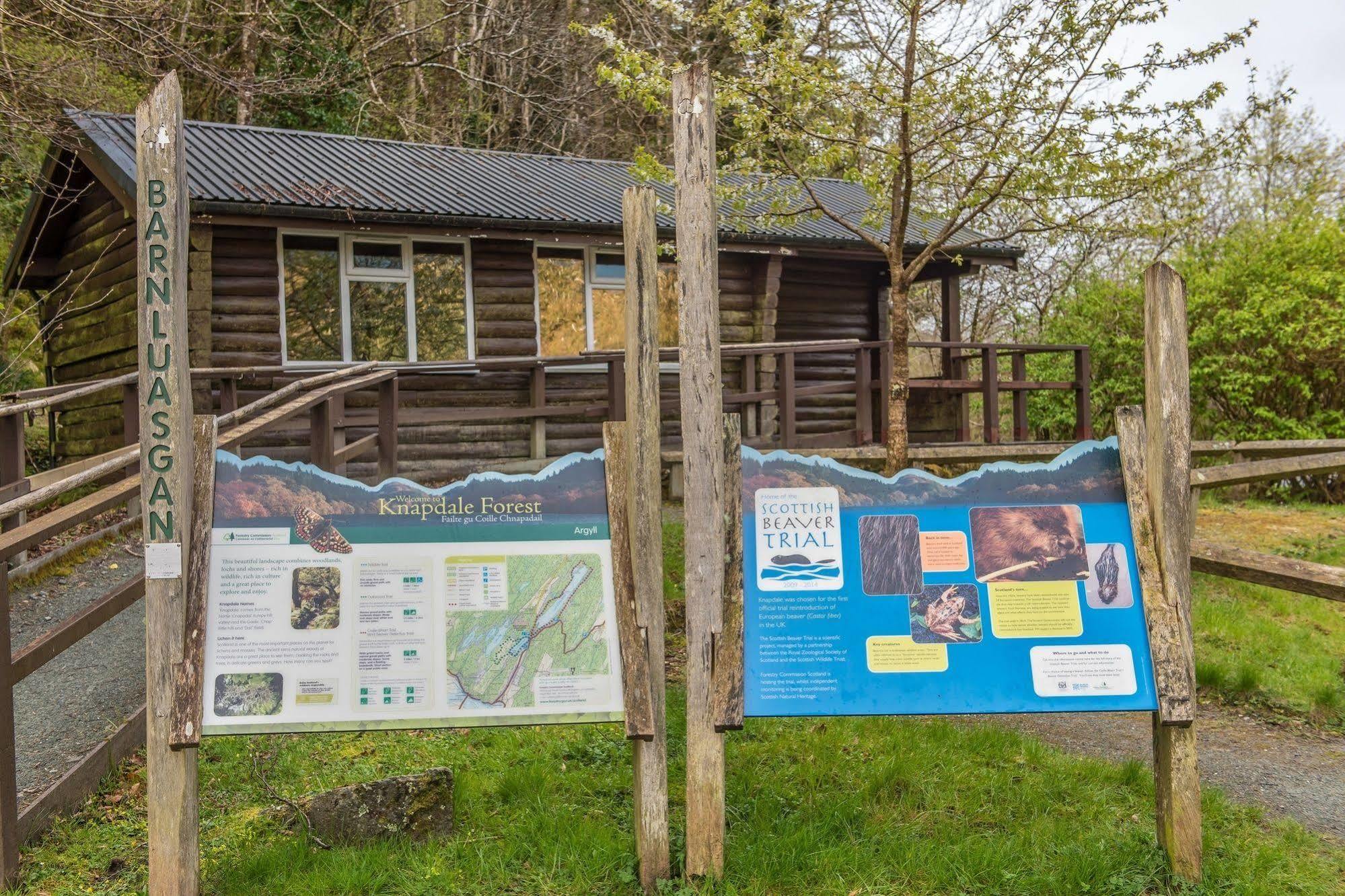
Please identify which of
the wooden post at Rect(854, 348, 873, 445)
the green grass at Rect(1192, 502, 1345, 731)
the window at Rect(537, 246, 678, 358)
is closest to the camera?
the green grass at Rect(1192, 502, 1345, 731)

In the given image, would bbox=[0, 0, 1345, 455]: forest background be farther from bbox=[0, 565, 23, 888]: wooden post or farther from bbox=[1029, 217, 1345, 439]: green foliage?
bbox=[0, 565, 23, 888]: wooden post

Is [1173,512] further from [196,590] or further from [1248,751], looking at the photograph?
[196,590]

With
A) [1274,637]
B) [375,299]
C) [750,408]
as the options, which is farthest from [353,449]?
[1274,637]

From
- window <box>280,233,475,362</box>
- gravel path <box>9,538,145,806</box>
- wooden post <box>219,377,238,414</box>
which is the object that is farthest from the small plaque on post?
window <box>280,233,475,362</box>

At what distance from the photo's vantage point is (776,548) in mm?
3732

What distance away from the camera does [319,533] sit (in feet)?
11.7

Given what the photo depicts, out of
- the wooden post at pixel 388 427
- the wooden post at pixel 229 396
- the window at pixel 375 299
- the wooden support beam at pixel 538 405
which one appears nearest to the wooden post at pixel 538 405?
the wooden support beam at pixel 538 405

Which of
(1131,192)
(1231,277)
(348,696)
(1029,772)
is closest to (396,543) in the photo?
(348,696)

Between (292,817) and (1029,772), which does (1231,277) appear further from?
(292,817)

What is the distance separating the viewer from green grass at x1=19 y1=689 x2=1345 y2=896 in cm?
361

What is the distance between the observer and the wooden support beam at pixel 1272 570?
4629 millimetres

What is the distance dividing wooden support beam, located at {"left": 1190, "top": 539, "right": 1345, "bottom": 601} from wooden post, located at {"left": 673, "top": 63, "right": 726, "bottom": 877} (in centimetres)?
252

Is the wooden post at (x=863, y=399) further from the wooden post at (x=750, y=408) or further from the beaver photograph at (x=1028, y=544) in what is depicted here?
the beaver photograph at (x=1028, y=544)

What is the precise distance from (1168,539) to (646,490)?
1829 mm
